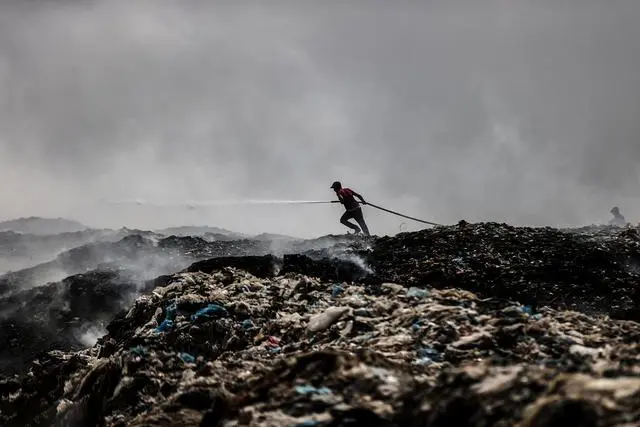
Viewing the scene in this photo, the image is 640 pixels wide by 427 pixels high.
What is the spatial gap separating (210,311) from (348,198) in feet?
24.2

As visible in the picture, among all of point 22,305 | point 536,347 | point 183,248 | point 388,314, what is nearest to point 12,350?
point 22,305

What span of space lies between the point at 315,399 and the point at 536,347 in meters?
2.60

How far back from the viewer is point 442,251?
11195 millimetres

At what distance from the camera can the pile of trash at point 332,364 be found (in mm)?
3590

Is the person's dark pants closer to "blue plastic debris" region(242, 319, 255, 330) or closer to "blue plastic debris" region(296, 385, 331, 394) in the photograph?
"blue plastic debris" region(242, 319, 255, 330)

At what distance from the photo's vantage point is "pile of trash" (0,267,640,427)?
141 inches

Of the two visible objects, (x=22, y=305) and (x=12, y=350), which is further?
(x=22, y=305)

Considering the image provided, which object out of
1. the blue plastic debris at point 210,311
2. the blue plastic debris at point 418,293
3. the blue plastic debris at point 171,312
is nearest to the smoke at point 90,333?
the blue plastic debris at point 171,312

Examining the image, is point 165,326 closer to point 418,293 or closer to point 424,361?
point 418,293

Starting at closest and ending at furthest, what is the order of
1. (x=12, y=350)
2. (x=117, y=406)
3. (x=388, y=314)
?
(x=117, y=406), (x=388, y=314), (x=12, y=350)

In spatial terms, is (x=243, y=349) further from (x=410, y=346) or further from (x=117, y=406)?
(x=410, y=346)

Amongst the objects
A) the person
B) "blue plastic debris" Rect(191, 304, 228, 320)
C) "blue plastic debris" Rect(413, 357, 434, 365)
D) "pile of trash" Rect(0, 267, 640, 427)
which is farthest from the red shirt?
"blue plastic debris" Rect(413, 357, 434, 365)

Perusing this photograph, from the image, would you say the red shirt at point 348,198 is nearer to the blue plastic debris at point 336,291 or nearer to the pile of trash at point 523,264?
the pile of trash at point 523,264

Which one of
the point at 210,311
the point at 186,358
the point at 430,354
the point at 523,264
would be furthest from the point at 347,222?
the point at 430,354
